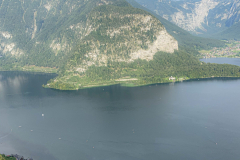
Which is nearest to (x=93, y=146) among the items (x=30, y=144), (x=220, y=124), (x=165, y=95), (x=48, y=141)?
(x=48, y=141)

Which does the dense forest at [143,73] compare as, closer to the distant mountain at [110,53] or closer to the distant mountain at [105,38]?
the distant mountain at [110,53]

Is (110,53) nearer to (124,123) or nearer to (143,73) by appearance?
(143,73)

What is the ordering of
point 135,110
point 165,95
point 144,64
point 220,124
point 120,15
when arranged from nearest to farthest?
1. point 220,124
2. point 135,110
3. point 165,95
4. point 144,64
5. point 120,15

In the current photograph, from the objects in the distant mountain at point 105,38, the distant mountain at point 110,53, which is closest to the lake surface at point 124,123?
the distant mountain at point 110,53

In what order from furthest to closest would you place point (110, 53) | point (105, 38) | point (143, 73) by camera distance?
point (105, 38)
point (110, 53)
point (143, 73)

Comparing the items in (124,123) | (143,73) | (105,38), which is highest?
(105,38)

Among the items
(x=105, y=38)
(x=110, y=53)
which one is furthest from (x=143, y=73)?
(x=105, y=38)

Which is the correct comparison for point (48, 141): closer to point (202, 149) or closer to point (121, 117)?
point (121, 117)

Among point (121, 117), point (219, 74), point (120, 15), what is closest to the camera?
point (121, 117)
